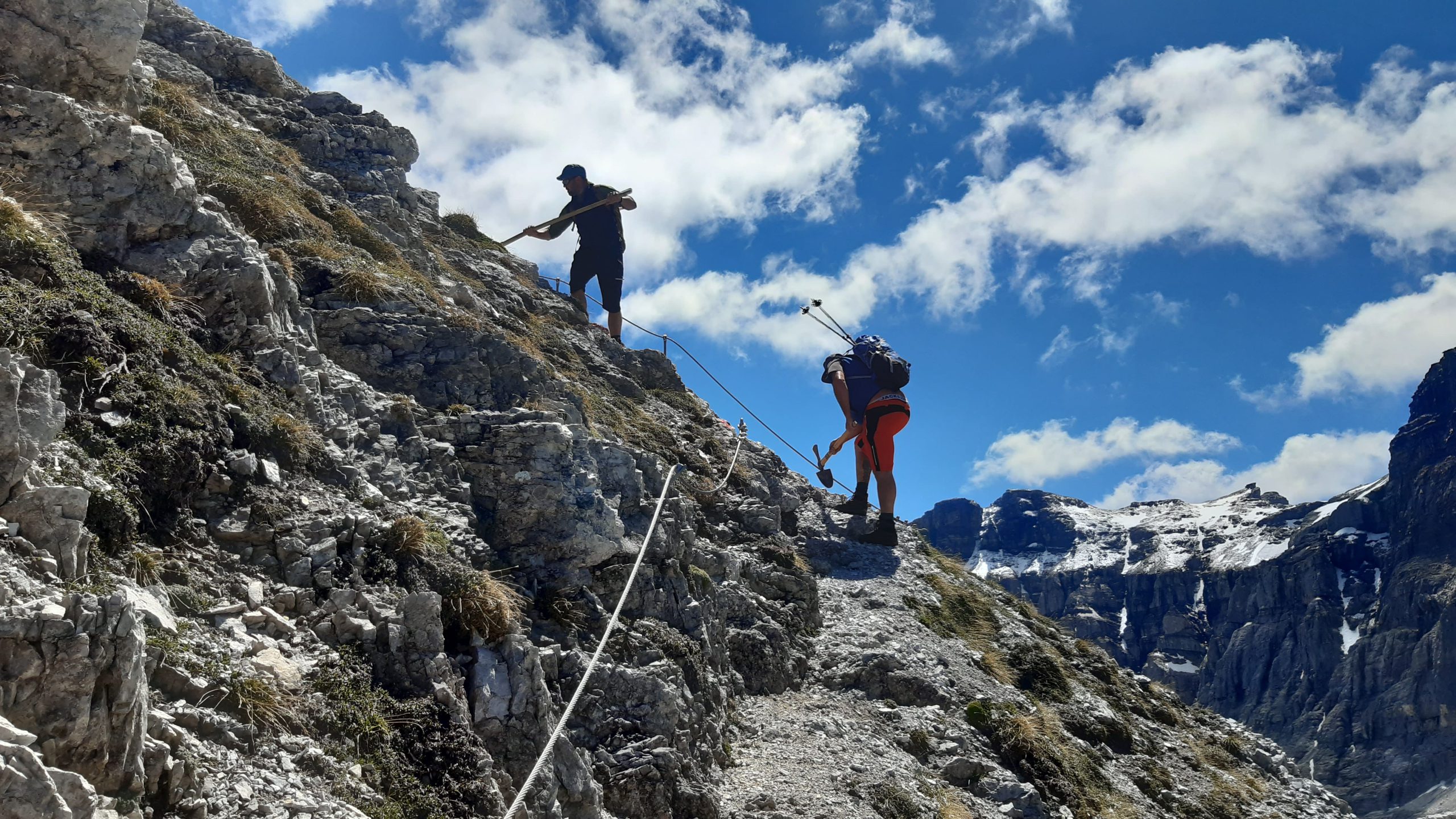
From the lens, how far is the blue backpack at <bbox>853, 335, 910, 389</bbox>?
24781 mm

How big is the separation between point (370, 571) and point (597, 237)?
18.5 metres

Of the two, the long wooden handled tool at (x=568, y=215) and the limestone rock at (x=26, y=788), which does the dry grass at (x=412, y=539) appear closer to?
the limestone rock at (x=26, y=788)

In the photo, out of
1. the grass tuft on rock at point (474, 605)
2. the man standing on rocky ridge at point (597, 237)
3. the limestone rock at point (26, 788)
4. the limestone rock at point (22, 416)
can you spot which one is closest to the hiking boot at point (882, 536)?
the man standing on rocky ridge at point (597, 237)

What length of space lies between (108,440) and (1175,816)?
17.5 metres

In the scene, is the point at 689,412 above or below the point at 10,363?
above

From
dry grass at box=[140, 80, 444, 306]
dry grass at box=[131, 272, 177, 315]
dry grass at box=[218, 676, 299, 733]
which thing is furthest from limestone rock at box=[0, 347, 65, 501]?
dry grass at box=[140, 80, 444, 306]

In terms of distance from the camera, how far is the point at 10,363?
7.74 meters

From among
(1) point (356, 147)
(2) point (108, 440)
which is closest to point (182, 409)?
(2) point (108, 440)

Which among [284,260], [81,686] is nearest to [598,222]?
[284,260]

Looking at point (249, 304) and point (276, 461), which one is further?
point (249, 304)

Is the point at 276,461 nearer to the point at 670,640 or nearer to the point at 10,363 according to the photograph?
the point at 10,363

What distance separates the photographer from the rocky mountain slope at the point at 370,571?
7312mm

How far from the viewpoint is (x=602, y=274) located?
2764 cm

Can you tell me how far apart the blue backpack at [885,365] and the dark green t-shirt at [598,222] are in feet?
25.0
